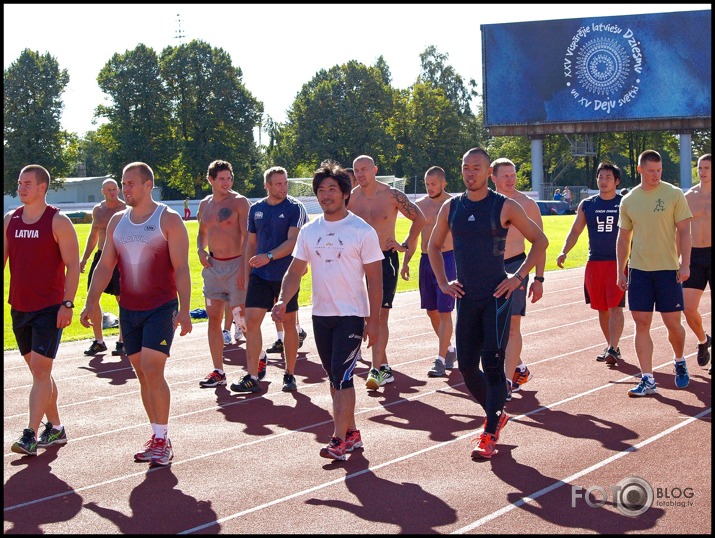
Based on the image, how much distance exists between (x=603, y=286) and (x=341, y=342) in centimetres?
513

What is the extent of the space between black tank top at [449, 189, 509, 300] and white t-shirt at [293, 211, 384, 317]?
677 mm

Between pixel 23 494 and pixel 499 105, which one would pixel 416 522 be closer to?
pixel 23 494

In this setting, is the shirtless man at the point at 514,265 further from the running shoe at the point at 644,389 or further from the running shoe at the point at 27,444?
the running shoe at the point at 27,444

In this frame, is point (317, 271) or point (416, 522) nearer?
point (416, 522)

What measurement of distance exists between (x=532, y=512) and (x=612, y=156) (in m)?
98.5

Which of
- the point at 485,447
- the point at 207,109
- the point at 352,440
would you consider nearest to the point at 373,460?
the point at 352,440

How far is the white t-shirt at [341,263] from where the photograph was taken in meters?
7.66

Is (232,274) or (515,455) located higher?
(232,274)

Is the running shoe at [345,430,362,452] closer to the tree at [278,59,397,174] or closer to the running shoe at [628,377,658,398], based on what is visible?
the running shoe at [628,377,658,398]

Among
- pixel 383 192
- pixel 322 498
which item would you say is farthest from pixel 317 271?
pixel 383 192

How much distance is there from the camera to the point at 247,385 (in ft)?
33.8

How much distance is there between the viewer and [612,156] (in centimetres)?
10062

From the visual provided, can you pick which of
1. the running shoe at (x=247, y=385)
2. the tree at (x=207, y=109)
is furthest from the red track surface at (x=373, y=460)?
the tree at (x=207, y=109)

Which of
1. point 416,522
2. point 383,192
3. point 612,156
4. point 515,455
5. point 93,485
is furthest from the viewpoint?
point 612,156
